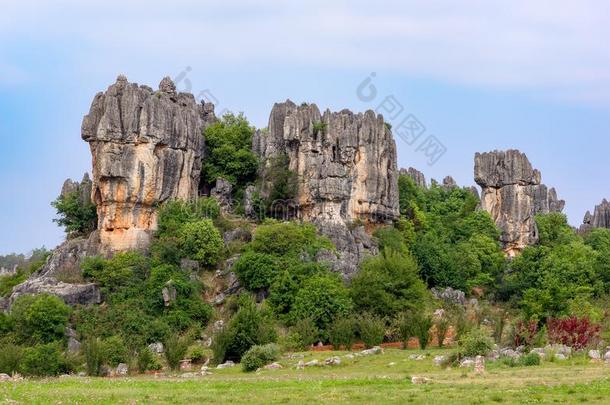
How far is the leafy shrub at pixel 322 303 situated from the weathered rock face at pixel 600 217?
4381cm

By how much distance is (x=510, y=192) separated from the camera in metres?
84.1

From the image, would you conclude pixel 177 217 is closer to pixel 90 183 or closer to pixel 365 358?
pixel 90 183

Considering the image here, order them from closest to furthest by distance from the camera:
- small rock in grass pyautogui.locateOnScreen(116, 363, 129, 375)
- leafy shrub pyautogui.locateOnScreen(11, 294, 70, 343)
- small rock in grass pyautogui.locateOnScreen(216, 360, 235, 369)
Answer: small rock in grass pyautogui.locateOnScreen(216, 360, 235, 369) < small rock in grass pyautogui.locateOnScreen(116, 363, 129, 375) < leafy shrub pyautogui.locateOnScreen(11, 294, 70, 343)

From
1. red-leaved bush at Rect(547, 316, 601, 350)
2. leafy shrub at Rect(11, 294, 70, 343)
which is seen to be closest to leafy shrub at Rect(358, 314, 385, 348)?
red-leaved bush at Rect(547, 316, 601, 350)

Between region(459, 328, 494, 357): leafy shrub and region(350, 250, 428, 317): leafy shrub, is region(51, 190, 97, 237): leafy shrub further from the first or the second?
region(459, 328, 494, 357): leafy shrub

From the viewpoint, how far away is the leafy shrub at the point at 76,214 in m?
72.2

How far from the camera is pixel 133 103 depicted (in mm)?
67688

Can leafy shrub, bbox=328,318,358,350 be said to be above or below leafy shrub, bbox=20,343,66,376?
above

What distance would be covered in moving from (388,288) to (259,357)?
19.7 meters

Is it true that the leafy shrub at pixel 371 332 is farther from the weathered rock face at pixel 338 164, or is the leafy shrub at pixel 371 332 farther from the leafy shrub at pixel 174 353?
the weathered rock face at pixel 338 164

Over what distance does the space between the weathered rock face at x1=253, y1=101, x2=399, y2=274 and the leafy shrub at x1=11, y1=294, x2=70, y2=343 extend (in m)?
16.3

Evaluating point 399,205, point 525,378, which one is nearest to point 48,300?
point 399,205

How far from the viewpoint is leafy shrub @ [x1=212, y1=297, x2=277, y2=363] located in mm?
48875

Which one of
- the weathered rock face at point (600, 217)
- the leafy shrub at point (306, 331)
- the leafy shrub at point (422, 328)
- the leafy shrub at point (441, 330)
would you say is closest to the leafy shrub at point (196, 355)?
the leafy shrub at point (306, 331)
